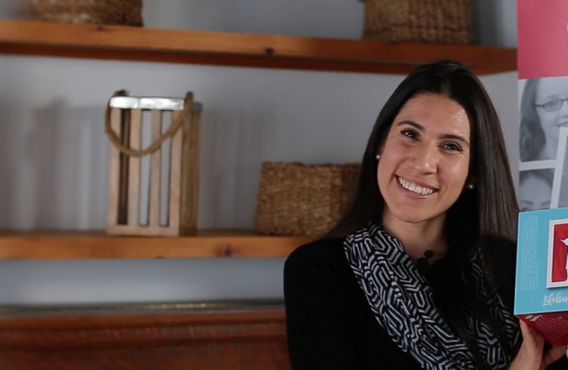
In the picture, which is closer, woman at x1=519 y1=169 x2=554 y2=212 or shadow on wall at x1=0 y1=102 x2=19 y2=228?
shadow on wall at x1=0 y1=102 x2=19 y2=228

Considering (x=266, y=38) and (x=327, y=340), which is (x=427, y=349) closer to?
(x=327, y=340)

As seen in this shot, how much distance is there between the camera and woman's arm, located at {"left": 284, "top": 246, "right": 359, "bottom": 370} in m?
1.11

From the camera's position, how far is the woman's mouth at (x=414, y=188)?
3.87 feet

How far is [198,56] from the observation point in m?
1.38

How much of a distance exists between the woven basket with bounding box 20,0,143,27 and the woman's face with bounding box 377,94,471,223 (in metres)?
0.44

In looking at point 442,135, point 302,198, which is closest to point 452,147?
point 442,135

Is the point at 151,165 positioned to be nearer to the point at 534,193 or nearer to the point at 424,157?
the point at 424,157

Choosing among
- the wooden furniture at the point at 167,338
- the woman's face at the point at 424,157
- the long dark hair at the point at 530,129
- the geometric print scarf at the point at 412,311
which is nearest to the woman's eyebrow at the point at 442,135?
the woman's face at the point at 424,157

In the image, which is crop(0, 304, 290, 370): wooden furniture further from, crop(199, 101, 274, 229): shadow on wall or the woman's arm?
the woman's arm

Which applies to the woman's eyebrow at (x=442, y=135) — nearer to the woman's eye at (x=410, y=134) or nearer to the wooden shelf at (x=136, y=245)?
the woman's eye at (x=410, y=134)

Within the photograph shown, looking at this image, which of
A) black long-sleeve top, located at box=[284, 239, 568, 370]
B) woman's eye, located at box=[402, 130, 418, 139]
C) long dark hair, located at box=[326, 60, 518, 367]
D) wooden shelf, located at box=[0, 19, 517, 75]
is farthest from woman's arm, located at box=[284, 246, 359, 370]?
wooden shelf, located at box=[0, 19, 517, 75]

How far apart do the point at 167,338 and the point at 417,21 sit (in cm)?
68

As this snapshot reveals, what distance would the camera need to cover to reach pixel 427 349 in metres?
1.18

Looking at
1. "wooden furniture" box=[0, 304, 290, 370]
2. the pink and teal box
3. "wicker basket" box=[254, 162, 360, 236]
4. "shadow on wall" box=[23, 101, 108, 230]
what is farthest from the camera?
"wicker basket" box=[254, 162, 360, 236]
